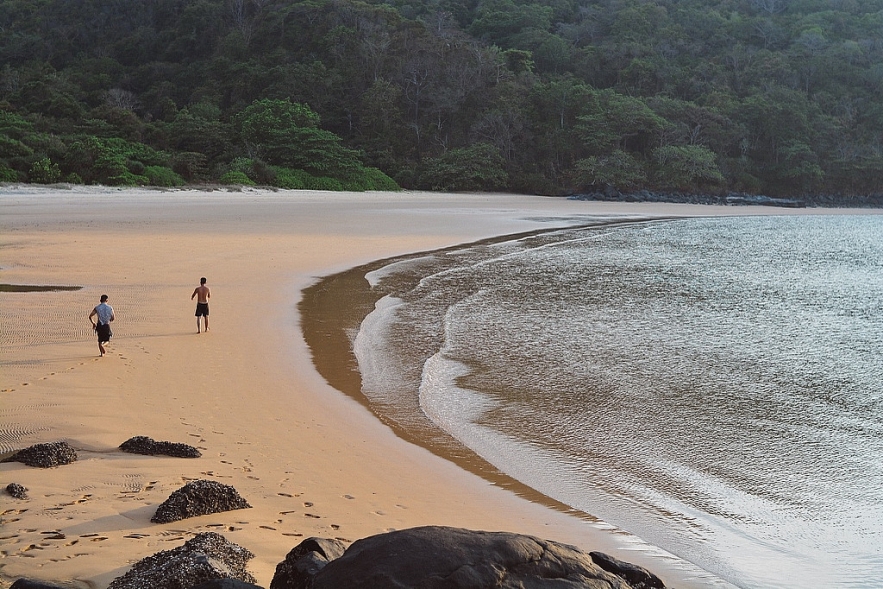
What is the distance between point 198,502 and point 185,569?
4.71 ft

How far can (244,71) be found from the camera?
62.3 metres

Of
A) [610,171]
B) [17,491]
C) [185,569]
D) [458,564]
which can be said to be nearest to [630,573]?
[458,564]

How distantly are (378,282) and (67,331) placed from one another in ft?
24.8

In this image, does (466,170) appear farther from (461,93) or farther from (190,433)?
(190,433)

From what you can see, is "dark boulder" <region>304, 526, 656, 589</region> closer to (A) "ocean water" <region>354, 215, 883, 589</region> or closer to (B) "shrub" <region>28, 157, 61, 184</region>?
(A) "ocean water" <region>354, 215, 883, 589</region>

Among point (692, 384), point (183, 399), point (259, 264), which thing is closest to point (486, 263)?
point (259, 264)

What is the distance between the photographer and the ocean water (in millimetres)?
5602

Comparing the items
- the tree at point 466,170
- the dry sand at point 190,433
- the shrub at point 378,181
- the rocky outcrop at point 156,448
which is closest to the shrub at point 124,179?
the dry sand at point 190,433

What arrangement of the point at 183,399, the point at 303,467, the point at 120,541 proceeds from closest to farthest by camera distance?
the point at 120,541 < the point at 303,467 < the point at 183,399

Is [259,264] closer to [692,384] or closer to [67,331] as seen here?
[67,331]

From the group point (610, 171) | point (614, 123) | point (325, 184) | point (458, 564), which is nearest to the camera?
point (458, 564)

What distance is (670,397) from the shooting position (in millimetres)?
8930

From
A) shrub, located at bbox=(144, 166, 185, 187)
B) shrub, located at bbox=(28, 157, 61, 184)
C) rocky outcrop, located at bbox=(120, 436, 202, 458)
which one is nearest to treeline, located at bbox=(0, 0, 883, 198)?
shrub, located at bbox=(144, 166, 185, 187)

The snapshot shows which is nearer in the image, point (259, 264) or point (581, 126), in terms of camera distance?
point (259, 264)
